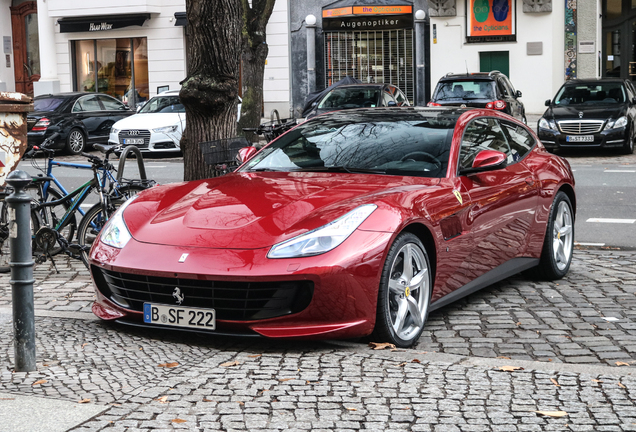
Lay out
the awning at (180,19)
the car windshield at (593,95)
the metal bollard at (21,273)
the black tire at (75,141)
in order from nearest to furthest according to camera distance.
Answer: the metal bollard at (21,273), the car windshield at (593,95), the black tire at (75,141), the awning at (180,19)

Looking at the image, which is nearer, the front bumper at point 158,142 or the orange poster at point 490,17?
the front bumper at point 158,142

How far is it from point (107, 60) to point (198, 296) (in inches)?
1289

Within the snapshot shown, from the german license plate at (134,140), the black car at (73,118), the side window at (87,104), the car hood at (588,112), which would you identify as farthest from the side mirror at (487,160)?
the side window at (87,104)

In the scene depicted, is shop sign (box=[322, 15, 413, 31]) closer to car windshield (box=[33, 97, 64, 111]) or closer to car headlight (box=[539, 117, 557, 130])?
car windshield (box=[33, 97, 64, 111])

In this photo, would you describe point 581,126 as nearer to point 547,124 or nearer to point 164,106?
point 547,124

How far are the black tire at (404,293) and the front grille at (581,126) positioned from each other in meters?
14.2

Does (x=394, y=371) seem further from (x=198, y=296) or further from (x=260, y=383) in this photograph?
(x=198, y=296)

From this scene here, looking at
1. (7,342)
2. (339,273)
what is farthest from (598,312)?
(7,342)

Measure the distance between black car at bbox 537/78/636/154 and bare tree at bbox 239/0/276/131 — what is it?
243 inches

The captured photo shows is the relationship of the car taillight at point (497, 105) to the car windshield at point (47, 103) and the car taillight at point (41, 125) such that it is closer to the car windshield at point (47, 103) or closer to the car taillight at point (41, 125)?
the car taillight at point (41, 125)

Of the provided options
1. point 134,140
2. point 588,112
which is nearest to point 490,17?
point 588,112

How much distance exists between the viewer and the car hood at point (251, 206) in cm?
499

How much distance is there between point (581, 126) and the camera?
736 inches

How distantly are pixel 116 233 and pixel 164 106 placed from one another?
17299mm
